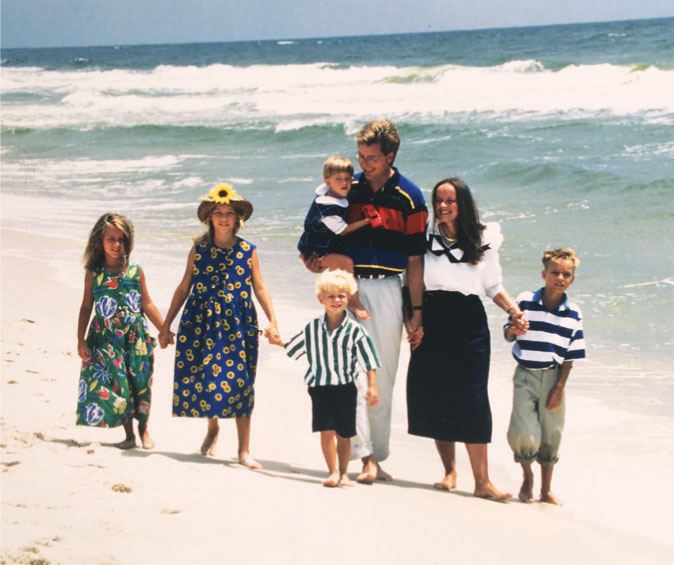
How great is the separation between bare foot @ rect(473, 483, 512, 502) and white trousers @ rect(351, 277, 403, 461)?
52cm

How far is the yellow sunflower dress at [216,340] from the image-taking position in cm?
435

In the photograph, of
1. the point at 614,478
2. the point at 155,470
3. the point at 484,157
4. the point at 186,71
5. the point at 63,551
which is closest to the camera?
the point at 63,551

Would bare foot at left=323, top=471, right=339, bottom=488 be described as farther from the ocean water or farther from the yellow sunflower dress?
the ocean water

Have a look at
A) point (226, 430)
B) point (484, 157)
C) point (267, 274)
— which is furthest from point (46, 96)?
point (226, 430)

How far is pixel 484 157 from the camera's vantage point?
670 inches

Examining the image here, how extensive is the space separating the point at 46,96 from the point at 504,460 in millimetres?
38517

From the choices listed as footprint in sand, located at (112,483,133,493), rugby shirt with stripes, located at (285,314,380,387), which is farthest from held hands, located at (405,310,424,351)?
footprint in sand, located at (112,483,133,493)

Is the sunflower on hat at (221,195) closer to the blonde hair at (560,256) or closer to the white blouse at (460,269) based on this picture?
the white blouse at (460,269)

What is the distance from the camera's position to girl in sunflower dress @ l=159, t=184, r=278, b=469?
14.3ft

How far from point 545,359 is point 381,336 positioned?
73 cm

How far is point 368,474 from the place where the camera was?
13.9 feet

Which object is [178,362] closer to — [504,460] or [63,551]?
[63,551]

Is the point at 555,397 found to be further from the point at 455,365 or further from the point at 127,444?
the point at 127,444

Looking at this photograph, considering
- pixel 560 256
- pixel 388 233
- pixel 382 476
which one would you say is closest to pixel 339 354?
pixel 388 233
